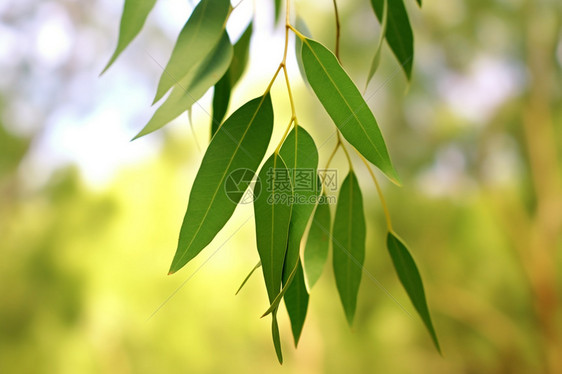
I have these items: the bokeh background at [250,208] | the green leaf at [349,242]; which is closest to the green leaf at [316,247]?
the green leaf at [349,242]

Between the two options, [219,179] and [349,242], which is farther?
[349,242]

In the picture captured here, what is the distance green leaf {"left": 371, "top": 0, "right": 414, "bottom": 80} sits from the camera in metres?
0.40

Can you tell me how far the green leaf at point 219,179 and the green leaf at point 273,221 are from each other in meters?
0.02

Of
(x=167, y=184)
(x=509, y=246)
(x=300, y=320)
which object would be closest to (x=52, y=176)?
(x=167, y=184)

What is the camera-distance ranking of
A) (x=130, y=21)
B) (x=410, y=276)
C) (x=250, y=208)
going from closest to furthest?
(x=130, y=21)
(x=410, y=276)
(x=250, y=208)

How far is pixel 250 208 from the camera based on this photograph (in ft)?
6.03

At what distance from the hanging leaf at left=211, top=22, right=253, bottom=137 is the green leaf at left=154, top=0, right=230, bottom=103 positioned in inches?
4.4

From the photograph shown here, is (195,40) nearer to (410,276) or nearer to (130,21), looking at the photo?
(130,21)

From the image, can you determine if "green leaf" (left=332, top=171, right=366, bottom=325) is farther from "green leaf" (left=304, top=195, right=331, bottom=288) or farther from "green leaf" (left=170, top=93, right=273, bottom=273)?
"green leaf" (left=170, top=93, right=273, bottom=273)

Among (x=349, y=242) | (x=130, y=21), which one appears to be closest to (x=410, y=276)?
(x=349, y=242)

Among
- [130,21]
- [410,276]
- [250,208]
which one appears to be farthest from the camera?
[250,208]

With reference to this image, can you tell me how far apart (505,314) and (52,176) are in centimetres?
202

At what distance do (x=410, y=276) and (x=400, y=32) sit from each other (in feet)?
0.70

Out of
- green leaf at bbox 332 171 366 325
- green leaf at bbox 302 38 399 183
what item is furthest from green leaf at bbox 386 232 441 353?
green leaf at bbox 302 38 399 183
